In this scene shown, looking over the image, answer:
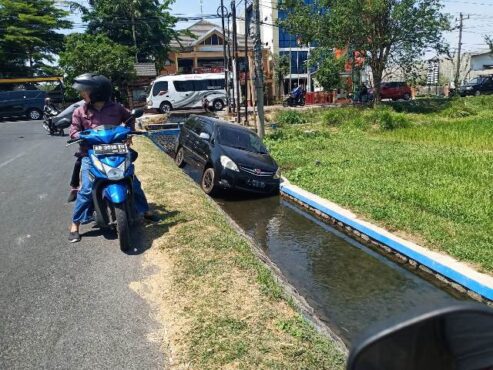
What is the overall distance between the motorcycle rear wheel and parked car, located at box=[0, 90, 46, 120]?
25.7 m

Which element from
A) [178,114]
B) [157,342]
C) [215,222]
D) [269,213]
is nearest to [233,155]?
[269,213]

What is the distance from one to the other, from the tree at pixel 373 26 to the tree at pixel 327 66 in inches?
A: 30.0

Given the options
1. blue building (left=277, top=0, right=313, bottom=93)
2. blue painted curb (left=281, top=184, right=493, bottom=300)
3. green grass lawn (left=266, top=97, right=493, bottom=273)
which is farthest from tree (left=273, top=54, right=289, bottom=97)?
blue painted curb (left=281, top=184, right=493, bottom=300)

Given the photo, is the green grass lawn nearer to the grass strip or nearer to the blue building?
the grass strip

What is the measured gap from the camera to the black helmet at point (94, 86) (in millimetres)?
5566

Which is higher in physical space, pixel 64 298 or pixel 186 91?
pixel 186 91

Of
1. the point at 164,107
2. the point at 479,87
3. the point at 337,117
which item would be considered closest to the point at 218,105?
the point at 164,107

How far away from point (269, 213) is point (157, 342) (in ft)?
20.7

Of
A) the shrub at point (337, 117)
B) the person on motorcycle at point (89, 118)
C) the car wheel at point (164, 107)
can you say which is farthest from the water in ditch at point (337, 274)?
the car wheel at point (164, 107)

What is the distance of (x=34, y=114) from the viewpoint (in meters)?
28.4

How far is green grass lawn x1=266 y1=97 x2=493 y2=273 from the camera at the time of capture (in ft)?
22.9

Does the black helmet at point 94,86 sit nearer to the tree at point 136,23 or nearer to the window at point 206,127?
the window at point 206,127

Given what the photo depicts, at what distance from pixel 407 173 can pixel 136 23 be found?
109 ft

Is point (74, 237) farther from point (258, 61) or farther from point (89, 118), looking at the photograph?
point (258, 61)
